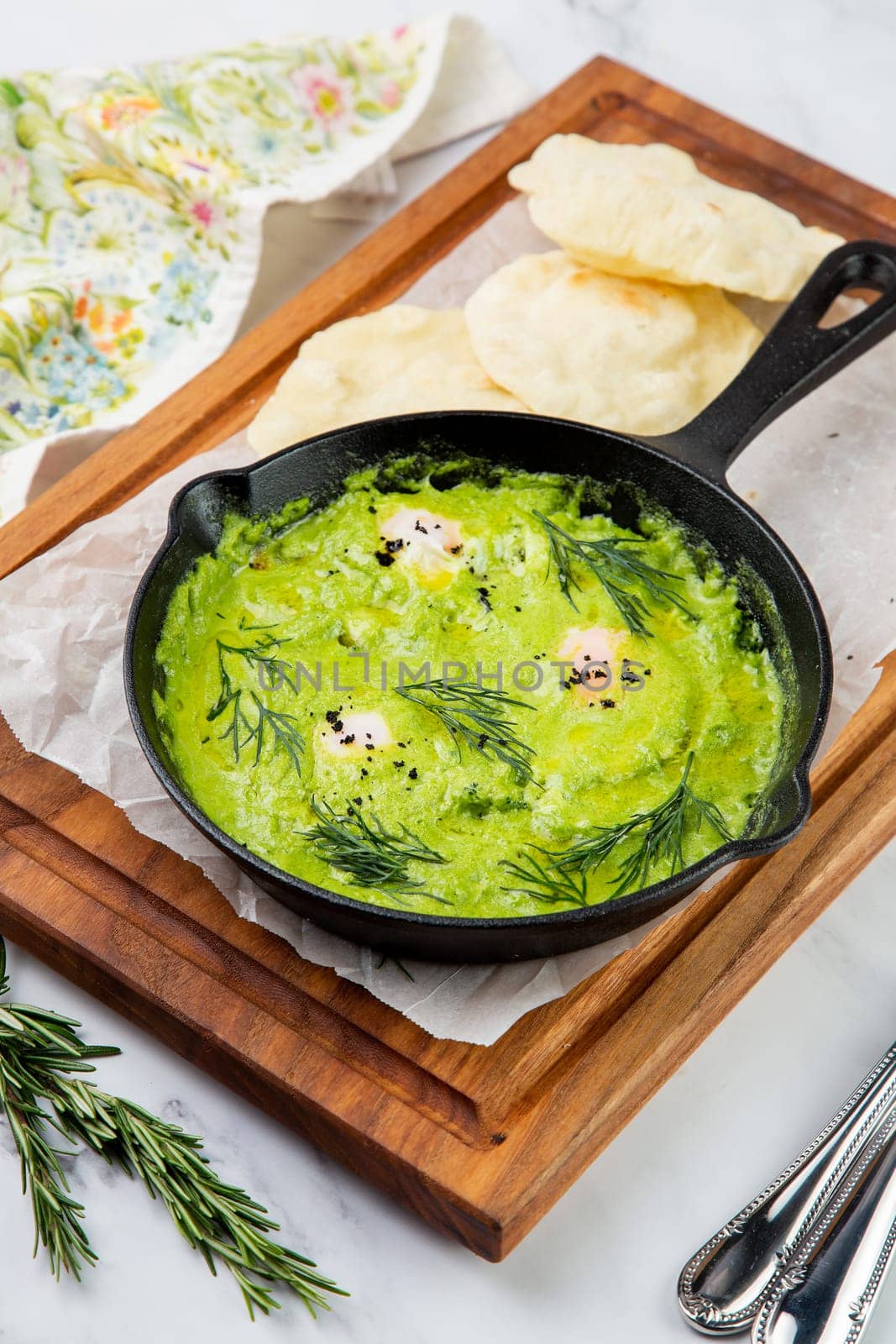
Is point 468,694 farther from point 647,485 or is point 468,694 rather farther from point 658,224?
point 658,224

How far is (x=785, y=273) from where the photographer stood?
402 centimetres

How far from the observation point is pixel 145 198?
4.63 metres

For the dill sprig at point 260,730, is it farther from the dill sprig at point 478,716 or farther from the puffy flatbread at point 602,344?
the puffy flatbread at point 602,344

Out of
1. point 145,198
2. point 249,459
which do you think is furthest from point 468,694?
point 145,198

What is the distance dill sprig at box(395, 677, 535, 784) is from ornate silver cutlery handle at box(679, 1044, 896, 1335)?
926 mm

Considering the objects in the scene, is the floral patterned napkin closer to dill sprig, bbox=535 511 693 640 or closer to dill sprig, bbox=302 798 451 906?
dill sprig, bbox=535 511 693 640

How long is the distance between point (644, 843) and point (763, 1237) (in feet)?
2.53

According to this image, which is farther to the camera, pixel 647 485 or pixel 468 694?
pixel 647 485

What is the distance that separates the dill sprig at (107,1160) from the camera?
2.87 metres

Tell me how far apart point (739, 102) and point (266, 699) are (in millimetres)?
3200

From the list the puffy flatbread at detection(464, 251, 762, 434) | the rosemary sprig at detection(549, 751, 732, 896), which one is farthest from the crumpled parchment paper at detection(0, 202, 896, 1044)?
the puffy flatbread at detection(464, 251, 762, 434)

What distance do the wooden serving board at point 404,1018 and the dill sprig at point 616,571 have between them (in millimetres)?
537

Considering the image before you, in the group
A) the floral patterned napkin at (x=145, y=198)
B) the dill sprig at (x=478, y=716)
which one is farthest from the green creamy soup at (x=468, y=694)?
the floral patterned napkin at (x=145, y=198)

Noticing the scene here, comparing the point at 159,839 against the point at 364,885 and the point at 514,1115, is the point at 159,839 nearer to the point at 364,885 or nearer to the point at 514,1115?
the point at 364,885
